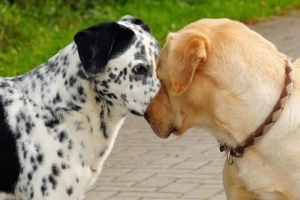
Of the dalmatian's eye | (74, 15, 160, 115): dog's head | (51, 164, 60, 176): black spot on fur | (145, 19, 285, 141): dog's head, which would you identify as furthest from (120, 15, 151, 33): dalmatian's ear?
(51, 164, 60, 176): black spot on fur

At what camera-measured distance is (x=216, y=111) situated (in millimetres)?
5039

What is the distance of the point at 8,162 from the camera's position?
17.8ft

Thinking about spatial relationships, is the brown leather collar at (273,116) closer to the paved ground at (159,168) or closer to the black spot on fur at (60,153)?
the black spot on fur at (60,153)

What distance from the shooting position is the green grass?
1164cm

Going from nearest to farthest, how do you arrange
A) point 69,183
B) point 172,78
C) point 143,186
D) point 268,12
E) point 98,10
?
point 172,78, point 69,183, point 143,186, point 98,10, point 268,12

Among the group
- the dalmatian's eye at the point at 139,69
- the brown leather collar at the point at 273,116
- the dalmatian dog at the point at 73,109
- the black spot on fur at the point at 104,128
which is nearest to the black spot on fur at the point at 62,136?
the dalmatian dog at the point at 73,109

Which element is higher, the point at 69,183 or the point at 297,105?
the point at 297,105

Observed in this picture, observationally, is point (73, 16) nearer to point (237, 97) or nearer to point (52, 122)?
point (52, 122)

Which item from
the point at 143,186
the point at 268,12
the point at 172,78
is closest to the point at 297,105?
the point at 172,78

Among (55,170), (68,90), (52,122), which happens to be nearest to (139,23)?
(68,90)

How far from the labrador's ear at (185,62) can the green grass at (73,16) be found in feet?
19.3

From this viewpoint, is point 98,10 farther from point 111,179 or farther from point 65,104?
point 65,104

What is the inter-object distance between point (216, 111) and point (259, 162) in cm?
41

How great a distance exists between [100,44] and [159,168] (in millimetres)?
2703
